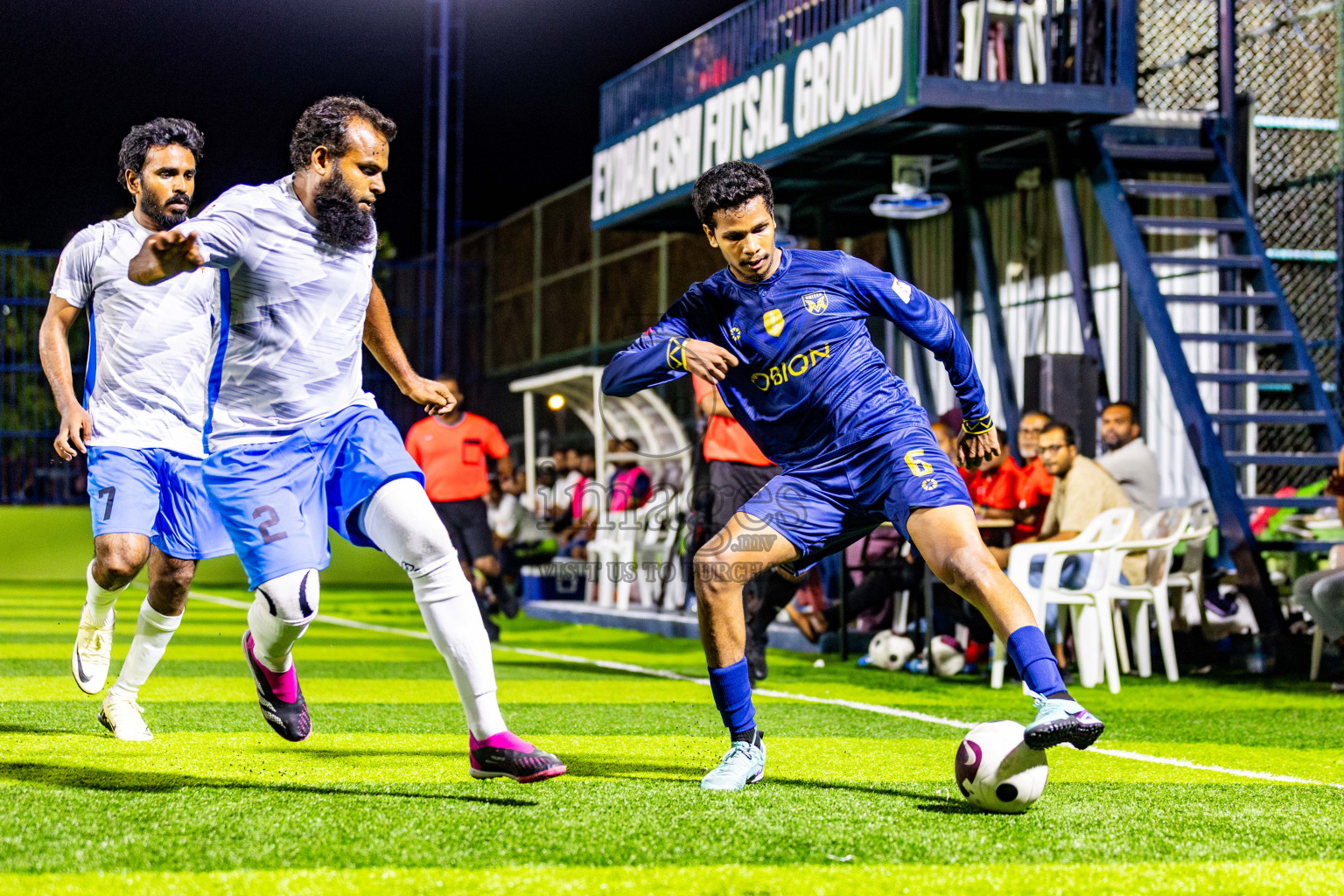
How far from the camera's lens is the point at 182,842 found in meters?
3.78

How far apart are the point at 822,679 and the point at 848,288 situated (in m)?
4.82

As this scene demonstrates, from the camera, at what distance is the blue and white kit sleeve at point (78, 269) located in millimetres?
5863

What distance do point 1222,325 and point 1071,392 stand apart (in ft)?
9.18

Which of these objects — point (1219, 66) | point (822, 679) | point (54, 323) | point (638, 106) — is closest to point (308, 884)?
point (54, 323)

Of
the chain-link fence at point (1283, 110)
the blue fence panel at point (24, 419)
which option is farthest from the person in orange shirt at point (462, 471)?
the blue fence panel at point (24, 419)

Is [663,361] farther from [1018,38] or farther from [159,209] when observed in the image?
[1018,38]

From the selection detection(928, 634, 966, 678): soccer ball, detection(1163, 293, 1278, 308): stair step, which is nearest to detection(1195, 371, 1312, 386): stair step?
detection(1163, 293, 1278, 308): stair step

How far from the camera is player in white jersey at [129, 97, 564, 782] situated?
444cm

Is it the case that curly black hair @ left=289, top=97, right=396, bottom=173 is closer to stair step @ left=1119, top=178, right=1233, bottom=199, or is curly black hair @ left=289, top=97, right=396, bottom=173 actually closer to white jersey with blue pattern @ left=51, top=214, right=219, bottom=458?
white jersey with blue pattern @ left=51, top=214, right=219, bottom=458

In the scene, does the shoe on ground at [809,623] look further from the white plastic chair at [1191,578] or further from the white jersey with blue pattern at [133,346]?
the white jersey with blue pattern at [133,346]

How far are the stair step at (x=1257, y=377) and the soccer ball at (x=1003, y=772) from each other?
7.33 meters

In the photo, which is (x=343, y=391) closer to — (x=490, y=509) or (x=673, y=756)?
(x=673, y=756)

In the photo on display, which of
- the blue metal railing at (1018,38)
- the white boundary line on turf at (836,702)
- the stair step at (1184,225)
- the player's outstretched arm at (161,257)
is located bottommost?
the white boundary line on turf at (836,702)

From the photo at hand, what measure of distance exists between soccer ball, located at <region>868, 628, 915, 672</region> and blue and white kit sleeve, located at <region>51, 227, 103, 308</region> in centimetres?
598
